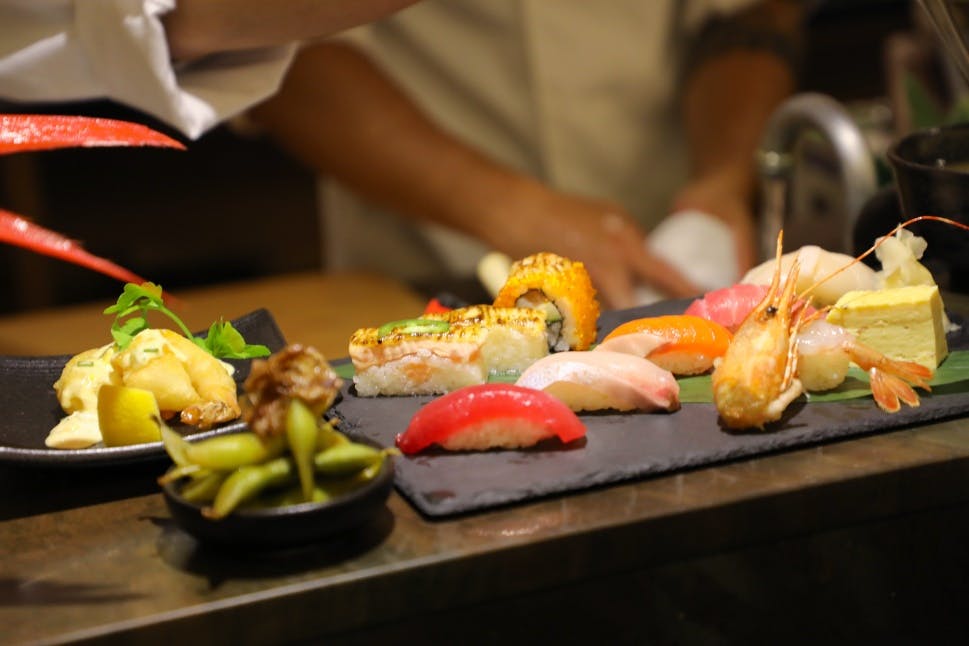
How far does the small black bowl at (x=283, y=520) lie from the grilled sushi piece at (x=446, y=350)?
0.36 metres

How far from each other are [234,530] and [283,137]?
2.34 meters

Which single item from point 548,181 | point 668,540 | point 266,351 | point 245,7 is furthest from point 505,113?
point 668,540

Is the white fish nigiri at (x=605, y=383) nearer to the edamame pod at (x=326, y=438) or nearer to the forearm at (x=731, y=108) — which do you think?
the edamame pod at (x=326, y=438)

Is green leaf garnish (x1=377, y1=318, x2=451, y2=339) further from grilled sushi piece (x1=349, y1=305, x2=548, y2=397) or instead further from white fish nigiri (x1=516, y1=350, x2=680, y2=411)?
white fish nigiri (x1=516, y1=350, x2=680, y2=411)

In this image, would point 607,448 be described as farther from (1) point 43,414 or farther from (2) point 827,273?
(1) point 43,414

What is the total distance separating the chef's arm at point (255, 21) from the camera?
69.6 inches

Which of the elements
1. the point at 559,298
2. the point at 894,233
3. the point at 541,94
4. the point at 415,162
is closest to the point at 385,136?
the point at 415,162

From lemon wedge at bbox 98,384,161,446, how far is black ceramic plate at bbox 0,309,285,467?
20 millimetres

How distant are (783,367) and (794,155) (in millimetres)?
1520

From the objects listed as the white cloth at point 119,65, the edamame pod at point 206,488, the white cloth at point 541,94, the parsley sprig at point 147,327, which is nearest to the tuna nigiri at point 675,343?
the parsley sprig at point 147,327

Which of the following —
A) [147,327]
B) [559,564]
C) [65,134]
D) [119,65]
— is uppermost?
[119,65]

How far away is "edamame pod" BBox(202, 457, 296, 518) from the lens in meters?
1.04

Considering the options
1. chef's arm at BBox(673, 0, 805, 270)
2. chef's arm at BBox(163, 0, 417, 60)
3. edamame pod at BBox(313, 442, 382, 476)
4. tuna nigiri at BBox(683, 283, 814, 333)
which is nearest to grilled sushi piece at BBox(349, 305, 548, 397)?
tuna nigiri at BBox(683, 283, 814, 333)

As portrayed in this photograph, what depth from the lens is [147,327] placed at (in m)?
1.46
